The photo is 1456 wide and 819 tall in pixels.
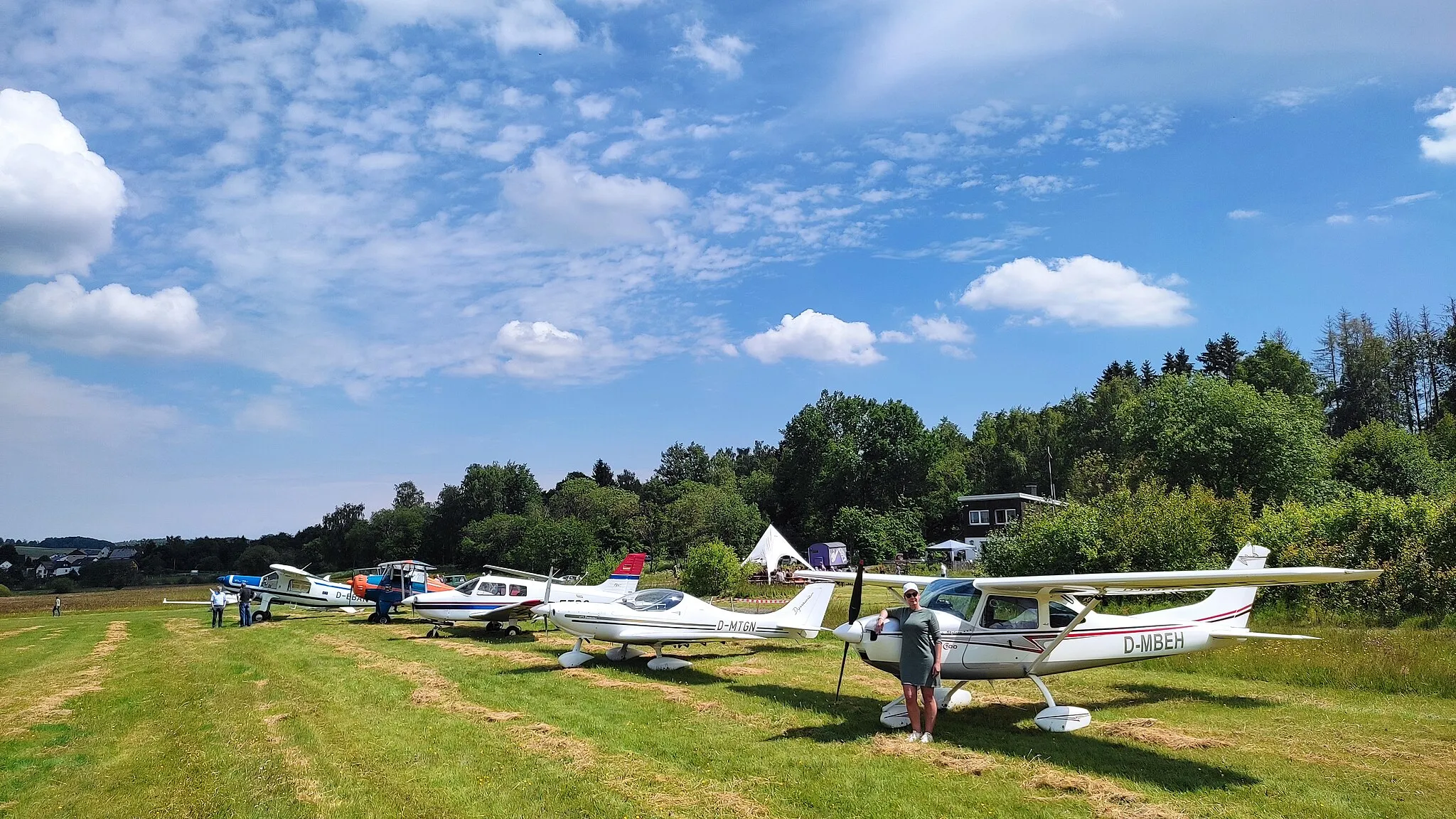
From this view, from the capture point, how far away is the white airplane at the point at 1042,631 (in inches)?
379

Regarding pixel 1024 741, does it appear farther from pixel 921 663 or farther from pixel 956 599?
Answer: pixel 956 599

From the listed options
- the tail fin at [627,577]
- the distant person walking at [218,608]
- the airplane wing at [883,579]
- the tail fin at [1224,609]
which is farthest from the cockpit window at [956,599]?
the distant person walking at [218,608]

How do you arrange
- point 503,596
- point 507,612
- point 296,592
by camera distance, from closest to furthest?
1. point 507,612
2. point 503,596
3. point 296,592

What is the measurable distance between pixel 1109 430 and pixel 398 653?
218 feet

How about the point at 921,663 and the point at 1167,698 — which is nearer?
the point at 921,663

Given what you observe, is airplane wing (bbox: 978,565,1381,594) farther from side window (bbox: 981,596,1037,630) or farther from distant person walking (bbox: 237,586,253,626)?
distant person walking (bbox: 237,586,253,626)

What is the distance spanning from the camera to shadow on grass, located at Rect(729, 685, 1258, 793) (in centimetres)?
754

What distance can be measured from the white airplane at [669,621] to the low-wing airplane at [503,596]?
5767 mm

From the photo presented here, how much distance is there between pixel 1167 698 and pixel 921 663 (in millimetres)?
5259

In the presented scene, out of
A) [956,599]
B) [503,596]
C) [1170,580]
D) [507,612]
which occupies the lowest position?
[507,612]

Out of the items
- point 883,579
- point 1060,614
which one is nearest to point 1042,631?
point 1060,614

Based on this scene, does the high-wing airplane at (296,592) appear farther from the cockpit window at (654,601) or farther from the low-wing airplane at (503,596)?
the cockpit window at (654,601)

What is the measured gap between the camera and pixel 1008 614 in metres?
10.2

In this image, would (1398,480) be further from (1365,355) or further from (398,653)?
(398,653)
